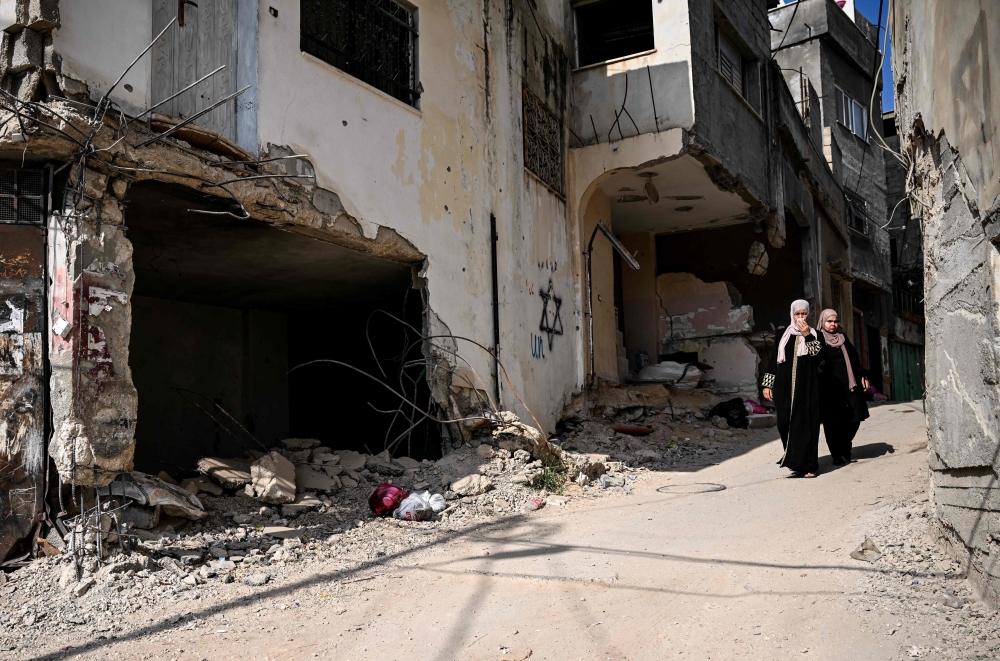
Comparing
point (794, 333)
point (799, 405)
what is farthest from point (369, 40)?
Answer: point (799, 405)

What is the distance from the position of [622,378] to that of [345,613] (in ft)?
30.7

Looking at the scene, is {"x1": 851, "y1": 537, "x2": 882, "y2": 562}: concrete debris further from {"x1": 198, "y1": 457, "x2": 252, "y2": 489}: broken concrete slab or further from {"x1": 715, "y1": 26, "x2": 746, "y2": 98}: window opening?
{"x1": 715, "y1": 26, "x2": 746, "y2": 98}: window opening

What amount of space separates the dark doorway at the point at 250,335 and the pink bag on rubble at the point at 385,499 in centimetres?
170

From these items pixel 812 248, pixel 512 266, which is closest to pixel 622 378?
pixel 512 266

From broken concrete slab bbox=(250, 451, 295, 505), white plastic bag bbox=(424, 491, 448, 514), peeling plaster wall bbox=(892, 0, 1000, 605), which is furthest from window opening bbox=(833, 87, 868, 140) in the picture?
broken concrete slab bbox=(250, 451, 295, 505)

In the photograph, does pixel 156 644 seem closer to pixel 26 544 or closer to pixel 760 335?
pixel 26 544

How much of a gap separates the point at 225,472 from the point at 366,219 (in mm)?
2410

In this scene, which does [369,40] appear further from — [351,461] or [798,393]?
[798,393]

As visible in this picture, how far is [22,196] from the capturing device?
183 inches

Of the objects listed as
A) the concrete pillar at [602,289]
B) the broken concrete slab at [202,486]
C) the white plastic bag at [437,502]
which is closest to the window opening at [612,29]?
the concrete pillar at [602,289]

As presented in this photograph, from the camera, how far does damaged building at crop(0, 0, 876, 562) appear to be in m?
4.62

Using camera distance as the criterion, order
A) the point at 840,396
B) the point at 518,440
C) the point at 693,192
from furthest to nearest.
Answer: the point at 693,192 → the point at 518,440 → the point at 840,396

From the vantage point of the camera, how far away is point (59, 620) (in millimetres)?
3869

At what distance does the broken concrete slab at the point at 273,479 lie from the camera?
19.2 feet
